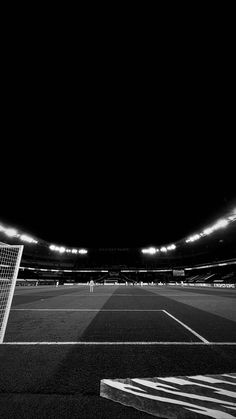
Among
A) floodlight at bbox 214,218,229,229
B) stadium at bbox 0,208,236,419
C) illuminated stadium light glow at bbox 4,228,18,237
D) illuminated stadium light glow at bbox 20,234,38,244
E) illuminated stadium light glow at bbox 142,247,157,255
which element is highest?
illuminated stadium light glow at bbox 142,247,157,255

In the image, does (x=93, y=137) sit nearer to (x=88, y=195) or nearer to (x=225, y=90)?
(x=225, y=90)

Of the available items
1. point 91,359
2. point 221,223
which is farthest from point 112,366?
point 221,223

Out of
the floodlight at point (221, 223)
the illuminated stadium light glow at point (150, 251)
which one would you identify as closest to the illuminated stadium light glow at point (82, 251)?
the illuminated stadium light glow at point (150, 251)

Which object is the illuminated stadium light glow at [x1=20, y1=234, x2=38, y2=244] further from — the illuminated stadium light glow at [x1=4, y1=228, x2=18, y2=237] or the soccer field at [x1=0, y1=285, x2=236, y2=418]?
the soccer field at [x1=0, y1=285, x2=236, y2=418]

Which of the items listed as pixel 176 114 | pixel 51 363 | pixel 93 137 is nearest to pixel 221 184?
pixel 176 114

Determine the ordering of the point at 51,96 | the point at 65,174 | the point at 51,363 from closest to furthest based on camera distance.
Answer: the point at 51,363, the point at 51,96, the point at 65,174

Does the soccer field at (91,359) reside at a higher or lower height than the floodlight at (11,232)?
lower

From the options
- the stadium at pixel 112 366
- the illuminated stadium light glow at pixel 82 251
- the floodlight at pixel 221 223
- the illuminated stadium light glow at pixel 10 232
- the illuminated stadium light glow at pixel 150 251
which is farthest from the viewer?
the illuminated stadium light glow at pixel 82 251

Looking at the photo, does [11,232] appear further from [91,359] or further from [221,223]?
[91,359]

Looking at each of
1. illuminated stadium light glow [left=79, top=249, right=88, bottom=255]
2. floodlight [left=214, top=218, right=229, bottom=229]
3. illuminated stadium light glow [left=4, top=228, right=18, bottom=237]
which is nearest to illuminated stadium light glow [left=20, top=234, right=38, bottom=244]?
illuminated stadium light glow [left=4, top=228, right=18, bottom=237]

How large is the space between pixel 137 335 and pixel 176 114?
1228cm

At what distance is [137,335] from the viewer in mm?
5059

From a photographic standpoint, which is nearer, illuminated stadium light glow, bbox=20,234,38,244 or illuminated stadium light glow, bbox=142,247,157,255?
illuminated stadium light glow, bbox=20,234,38,244

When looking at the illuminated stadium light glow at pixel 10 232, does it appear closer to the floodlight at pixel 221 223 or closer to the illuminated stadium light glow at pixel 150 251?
the floodlight at pixel 221 223
